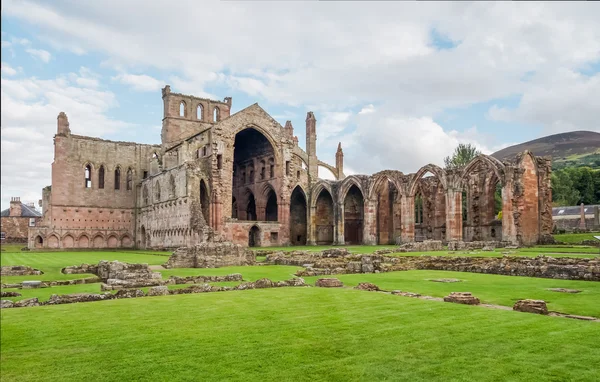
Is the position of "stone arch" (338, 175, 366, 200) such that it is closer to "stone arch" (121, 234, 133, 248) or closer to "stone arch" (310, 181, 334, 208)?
"stone arch" (310, 181, 334, 208)

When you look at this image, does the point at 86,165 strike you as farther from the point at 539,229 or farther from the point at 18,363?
the point at 18,363

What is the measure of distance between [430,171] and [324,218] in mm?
15409

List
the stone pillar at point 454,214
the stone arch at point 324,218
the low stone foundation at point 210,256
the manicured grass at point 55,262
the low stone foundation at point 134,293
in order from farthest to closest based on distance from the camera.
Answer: the stone arch at point 324,218, the stone pillar at point 454,214, the low stone foundation at point 210,256, the manicured grass at point 55,262, the low stone foundation at point 134,293

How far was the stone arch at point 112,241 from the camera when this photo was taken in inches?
2028

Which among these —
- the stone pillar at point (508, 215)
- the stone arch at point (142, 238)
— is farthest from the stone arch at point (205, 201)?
the stone pillar at point (508, 215)

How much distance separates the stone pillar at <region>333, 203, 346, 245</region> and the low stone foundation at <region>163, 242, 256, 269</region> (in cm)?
2082

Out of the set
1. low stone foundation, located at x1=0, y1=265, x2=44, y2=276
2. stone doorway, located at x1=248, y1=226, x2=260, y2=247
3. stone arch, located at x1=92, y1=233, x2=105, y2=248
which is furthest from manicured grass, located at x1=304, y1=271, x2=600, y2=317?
stone arch, located at x1=92, y1=233, x2=105, y2=248

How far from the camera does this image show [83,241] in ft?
164

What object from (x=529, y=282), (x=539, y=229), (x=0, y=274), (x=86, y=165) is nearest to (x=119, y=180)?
(x=86, y=165)

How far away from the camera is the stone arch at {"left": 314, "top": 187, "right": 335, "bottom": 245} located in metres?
49.5

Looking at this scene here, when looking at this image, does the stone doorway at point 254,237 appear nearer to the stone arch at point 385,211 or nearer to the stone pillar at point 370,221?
the stone pillar at point 370,221

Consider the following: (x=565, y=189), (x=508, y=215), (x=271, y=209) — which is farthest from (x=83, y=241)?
(x=565, y=189)

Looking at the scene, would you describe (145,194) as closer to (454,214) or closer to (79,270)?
(454,214)

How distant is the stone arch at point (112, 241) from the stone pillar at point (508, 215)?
37.7 metres
